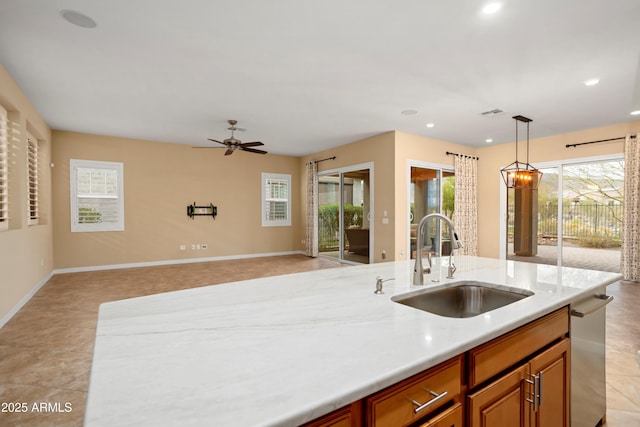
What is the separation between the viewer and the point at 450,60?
338 centimetres

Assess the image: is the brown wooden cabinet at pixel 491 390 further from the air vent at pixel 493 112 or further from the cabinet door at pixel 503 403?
the air vent at pixel 493 112

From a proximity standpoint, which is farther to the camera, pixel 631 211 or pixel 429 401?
pixel 631 211

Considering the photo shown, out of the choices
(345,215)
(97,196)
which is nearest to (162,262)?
(97,196)

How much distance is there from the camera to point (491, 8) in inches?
98.6

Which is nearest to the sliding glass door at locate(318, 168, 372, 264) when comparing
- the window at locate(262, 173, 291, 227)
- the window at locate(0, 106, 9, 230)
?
the window at locate(262, 173, 291, 227)

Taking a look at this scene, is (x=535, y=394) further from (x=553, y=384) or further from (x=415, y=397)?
(x=415, y=397)

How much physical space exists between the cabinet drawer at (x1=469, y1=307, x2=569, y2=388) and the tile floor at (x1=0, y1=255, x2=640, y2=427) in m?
1.08

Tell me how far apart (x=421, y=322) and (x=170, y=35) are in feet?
10.4

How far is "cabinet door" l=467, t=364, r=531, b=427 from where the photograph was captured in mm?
1091

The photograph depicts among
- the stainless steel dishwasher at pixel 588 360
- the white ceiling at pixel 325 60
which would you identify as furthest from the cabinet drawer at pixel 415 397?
the white ceiling at pixel 325 60

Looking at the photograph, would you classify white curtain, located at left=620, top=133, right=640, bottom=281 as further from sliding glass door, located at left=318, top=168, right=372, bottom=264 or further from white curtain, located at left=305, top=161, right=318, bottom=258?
white curtain, located at left=305, top=161, right=318, bottom=258

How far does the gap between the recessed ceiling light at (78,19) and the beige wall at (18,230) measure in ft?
5.24

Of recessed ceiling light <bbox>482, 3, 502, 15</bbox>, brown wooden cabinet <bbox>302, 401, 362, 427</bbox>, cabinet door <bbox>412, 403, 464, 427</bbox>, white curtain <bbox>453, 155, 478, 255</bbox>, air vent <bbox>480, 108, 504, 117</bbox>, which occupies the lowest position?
cabinet door <bbox>412, 403, 464, 427</bbox>

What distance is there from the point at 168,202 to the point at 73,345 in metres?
4.82
